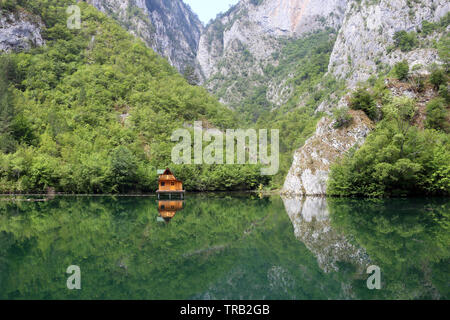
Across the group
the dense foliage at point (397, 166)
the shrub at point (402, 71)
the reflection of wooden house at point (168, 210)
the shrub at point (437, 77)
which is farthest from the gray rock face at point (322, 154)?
the reflection of wooden house at point (168, 210)

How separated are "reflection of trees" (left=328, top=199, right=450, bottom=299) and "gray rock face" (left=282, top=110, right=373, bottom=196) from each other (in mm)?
20730

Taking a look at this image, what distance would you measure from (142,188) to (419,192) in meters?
33.0

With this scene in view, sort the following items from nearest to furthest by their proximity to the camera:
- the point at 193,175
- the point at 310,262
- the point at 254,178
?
1. the point at 310,262
2. the point at 193,175
3. the point at 254,178

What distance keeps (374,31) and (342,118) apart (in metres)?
61.2

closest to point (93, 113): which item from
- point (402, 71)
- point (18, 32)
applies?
point (18, 32)

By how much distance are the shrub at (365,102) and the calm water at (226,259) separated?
90.7 ft

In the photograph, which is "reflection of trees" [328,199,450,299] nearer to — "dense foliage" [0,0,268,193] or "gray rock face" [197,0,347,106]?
"dense foliage" [0,0,268,193]

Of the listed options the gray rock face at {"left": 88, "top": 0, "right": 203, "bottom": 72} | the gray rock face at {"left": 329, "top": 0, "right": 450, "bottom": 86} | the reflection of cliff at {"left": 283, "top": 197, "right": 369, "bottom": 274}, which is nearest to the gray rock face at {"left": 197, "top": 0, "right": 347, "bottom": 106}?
the gray rock face at {"left": 88, "top": 0, "right": 203, "bottom": 72}

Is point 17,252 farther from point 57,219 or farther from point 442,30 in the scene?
point 442,30

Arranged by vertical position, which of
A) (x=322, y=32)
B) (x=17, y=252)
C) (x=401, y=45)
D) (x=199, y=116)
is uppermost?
(x=322, y=32)

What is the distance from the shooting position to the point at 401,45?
78812 mm

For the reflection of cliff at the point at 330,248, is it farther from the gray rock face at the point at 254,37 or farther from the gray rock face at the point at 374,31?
the gray rock face at the point at 254,37

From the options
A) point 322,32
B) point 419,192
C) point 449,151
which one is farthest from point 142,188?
point 322,32

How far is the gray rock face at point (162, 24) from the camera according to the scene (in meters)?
117
